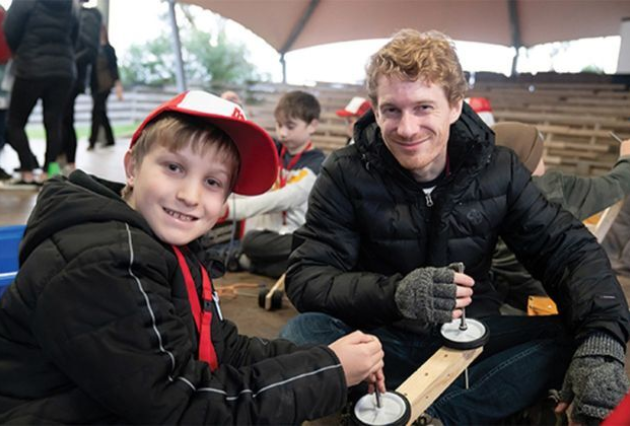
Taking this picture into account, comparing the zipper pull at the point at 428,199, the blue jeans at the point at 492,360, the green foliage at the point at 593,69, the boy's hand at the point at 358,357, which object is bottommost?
the blue jeans at the point at 492,360

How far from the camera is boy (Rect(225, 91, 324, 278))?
98.8 inches

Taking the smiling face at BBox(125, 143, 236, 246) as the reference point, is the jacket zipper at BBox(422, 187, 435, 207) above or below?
below

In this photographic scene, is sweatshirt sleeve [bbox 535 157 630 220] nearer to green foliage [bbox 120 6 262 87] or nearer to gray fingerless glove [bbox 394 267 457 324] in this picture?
gray fingerless glove [bbox 394 267 457 324]

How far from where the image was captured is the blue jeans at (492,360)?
1232mm

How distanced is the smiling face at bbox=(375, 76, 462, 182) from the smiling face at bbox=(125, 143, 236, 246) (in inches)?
20.5

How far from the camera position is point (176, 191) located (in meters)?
0.88

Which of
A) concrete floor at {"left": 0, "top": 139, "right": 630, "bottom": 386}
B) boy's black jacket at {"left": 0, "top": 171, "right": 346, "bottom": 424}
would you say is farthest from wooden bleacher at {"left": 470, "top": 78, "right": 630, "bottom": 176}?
boy's black jacket at {"left": 0, "top": 171, "right": 346, "bottom": 424}

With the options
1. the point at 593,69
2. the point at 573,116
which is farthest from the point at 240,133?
the point at 593,69

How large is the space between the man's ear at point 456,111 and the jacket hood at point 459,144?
16 millimetres

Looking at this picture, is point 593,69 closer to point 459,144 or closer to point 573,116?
point 573,116

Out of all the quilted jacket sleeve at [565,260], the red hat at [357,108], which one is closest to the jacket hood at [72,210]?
the quilted jacket sleeve at [565,260]

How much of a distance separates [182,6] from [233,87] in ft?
3.98

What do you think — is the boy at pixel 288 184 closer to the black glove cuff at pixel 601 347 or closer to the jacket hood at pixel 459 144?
the jacket hood at pixel 459 144

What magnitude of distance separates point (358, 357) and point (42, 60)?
3.45m
